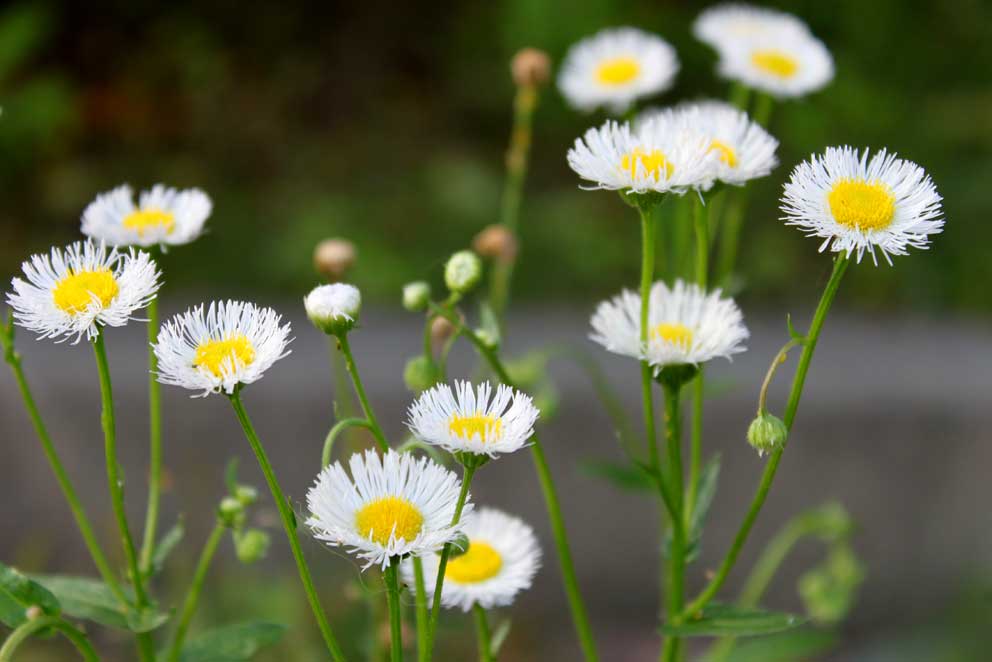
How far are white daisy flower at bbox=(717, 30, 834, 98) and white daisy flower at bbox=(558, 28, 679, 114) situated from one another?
0.22 feet

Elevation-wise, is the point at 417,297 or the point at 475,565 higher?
the point at 417,297

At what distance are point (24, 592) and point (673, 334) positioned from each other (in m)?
0.33

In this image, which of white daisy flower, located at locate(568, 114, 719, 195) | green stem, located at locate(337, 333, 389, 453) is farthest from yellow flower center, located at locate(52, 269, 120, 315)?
white daisy flower, located at locate(568, 114, 719, 195)

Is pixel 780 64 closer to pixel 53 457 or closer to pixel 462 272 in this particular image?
pixel 462 272

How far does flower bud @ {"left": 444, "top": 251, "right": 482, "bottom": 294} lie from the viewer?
0.60 meters

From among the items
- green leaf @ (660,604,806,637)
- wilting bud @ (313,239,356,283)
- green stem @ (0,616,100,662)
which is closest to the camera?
green stem @ (0,616,100,662)

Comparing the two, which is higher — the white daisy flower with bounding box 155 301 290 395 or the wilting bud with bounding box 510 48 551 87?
the wilting bud with bounding box 510 48 551 87

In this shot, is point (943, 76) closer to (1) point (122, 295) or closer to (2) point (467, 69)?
(2) point (467, 69)

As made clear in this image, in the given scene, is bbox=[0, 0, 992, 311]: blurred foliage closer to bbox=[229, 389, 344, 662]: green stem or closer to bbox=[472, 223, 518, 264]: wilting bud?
bbox=[472, 223, 518, 264]: wilting bud

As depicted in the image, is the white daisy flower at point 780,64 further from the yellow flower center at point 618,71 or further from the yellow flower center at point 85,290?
the yellow flower center at point 85,290

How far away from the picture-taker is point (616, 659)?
1.46 metres

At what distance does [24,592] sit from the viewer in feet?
1.70

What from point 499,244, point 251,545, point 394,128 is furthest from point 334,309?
point 394,128

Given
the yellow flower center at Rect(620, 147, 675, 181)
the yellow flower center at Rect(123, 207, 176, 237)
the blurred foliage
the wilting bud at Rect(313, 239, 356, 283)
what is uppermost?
the blurred foliage
